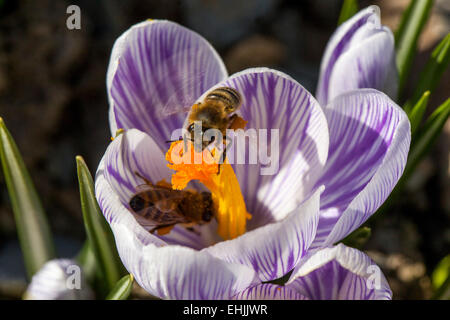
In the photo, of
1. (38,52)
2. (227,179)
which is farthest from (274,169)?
(38,52)

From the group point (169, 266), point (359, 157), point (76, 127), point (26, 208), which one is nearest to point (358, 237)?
point (359, 157)

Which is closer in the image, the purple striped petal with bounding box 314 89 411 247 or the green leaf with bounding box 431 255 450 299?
the purple striped petal with bounding box 314 89 411 247

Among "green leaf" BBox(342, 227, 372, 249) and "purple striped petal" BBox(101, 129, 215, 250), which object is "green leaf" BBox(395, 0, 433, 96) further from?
"purple striped petal" BBox(101, 129, 215, 250)

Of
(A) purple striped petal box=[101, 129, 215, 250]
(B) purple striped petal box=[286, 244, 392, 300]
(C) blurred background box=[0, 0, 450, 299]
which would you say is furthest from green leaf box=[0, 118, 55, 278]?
(B) purple striped petal box=[286, 244, 392, 300]

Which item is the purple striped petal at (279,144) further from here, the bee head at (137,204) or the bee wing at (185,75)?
the bee head at (137,204)

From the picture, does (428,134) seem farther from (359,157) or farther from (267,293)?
(267,293)

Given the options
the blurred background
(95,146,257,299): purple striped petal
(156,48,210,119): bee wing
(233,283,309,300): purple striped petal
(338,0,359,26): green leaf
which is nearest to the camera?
(95,146,257,299): purple striped petal

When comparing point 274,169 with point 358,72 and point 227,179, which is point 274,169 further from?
point 358,72
